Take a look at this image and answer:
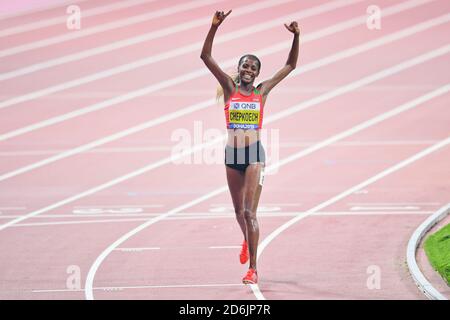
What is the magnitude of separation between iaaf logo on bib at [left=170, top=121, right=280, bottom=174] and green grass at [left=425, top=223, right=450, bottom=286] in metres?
7.10

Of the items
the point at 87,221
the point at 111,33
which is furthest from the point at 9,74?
the point at 87,221

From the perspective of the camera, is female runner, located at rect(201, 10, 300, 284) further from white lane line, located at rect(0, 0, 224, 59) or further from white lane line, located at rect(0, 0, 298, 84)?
white lane line, located at rect(0, 0, 224, 59)

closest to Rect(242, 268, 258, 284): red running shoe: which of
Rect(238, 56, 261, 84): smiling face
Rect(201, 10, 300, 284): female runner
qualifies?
Rect(201, 10, 300, 284): female runner

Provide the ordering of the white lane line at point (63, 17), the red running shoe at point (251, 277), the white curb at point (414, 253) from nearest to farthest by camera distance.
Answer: the white curb at point (414, 253) < the red running shoe at point (251, 277) < the white lane line at point (63, 17)

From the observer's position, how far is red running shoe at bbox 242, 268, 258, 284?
12569 mm

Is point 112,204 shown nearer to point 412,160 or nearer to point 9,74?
point 412,160

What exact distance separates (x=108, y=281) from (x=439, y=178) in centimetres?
864

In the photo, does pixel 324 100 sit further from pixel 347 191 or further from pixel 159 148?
pixel 347 191

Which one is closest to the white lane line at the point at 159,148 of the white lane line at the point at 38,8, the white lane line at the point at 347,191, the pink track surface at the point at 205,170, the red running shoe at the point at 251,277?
the pink track surface at the point at 205,170

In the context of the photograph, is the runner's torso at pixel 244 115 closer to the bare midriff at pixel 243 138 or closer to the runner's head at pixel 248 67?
the bare midriff at pixel 243 138

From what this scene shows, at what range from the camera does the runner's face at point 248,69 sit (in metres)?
12.6

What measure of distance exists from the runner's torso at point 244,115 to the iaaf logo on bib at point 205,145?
31.0ft

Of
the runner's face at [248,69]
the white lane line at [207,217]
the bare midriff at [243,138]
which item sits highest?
the runner's face at [248,69]

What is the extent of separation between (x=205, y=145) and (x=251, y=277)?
11.5m
